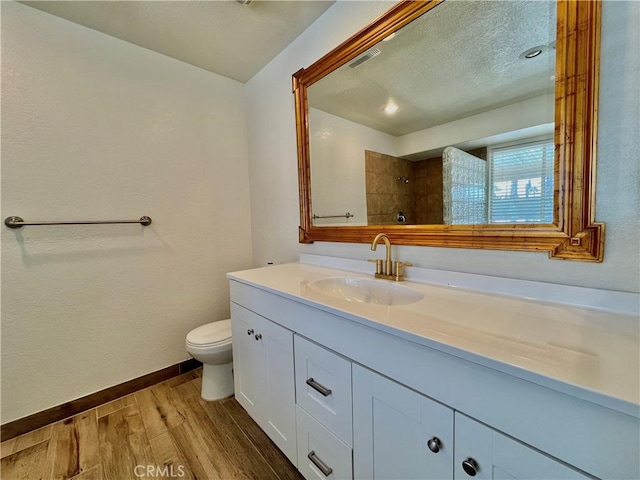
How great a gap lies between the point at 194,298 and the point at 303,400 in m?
1.32


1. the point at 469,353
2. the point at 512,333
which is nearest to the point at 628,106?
the point at 512,333

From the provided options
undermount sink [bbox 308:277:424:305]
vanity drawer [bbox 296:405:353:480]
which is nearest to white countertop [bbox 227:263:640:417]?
undermount sink [bbox 308:277:424:305]

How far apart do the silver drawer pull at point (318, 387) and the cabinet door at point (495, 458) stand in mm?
416

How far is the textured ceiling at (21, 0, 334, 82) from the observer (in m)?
1.40

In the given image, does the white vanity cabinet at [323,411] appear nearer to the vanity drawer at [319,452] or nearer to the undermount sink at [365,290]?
the vanity drawer at [319,452]

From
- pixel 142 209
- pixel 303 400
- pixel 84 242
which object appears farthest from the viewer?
pixel 142 209

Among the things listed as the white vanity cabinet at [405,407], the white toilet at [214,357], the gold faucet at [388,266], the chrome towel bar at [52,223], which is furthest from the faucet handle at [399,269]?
the chrome towel bar at [52,223]

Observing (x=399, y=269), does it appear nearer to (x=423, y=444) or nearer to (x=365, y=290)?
(x=365, y=290)

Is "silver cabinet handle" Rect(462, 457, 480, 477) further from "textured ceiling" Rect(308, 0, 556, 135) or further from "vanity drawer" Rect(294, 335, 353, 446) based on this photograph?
"textured ceiling" Rect(308, 0, 556, 135)

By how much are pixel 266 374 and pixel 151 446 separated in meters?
0.71

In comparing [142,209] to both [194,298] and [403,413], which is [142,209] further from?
[403,413]

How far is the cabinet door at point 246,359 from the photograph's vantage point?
51.1 inches

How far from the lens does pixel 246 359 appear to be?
1.37 meters

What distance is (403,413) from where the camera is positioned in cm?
69
